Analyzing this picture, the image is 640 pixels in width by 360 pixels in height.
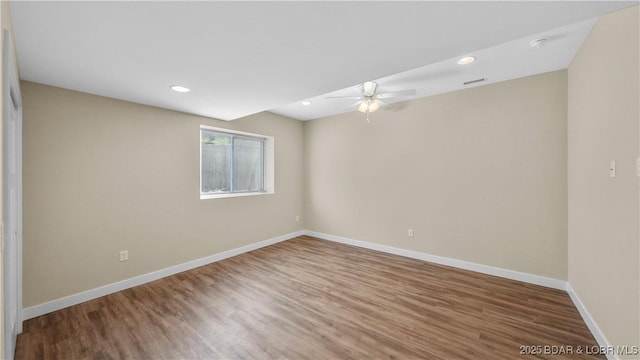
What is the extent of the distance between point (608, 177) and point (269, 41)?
2.60 m

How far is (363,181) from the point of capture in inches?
168

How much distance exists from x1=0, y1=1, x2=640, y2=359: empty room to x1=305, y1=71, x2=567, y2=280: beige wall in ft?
0.08

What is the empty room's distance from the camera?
4.67ft

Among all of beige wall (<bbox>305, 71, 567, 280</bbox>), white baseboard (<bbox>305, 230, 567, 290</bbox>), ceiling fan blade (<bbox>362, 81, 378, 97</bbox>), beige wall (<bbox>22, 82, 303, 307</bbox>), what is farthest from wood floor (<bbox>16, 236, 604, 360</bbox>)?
ceiling fan blade (<bbox>362, 81, 378, 97</bbox>)

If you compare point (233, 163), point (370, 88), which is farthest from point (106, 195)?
point (370, 88)

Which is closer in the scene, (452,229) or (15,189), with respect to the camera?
(15,189)

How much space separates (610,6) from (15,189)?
423 cm

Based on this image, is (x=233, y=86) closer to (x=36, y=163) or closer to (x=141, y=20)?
(x=141, y=20)

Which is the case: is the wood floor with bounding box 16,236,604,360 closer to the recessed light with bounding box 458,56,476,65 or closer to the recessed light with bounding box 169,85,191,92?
the recessed light with bounding box 169,85,191,92

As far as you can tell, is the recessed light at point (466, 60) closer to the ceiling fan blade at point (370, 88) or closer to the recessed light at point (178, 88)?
the ceiling fan blade at point (370, 88)

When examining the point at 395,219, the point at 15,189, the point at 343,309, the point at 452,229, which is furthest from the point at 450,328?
the point at 15,189

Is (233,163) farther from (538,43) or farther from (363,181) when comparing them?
(538,43)

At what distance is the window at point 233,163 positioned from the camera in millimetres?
3787

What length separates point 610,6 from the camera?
1213 mm
